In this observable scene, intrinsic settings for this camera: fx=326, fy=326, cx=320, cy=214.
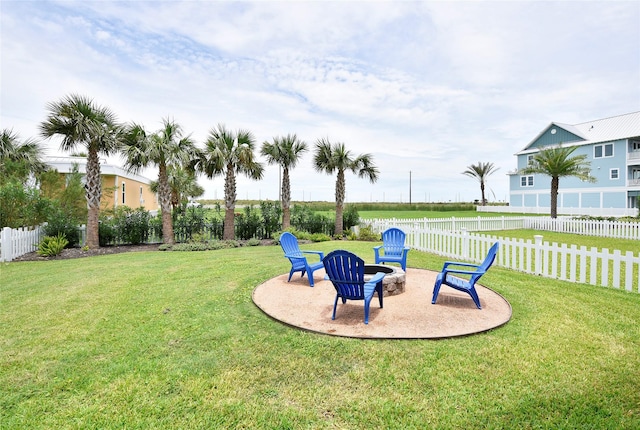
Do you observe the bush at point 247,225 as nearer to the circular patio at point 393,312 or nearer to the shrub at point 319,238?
the shrub at point 319,238

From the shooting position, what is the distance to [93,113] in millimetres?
12367

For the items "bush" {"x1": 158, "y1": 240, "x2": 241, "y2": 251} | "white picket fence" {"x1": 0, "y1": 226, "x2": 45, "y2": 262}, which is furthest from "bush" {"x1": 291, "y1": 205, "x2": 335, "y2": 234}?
"white picket fence" {"x1": 0, "y1": 226, "x2": 45, "y2": 262}

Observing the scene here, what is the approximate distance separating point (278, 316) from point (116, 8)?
9437 millimetres

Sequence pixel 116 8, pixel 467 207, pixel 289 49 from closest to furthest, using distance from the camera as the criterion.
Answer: pixel 116 8 < pixel 289 49 < pixel 467 207

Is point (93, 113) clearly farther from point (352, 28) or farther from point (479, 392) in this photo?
point (479, 392)

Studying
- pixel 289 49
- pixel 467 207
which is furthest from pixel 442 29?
pixel 467 207

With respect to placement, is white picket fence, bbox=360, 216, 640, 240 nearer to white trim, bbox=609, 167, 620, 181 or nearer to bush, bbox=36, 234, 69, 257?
bush, bbox=36, 234, 69, 257

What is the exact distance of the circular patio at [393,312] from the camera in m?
4.13

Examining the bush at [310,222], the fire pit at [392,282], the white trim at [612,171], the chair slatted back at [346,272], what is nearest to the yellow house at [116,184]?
the bush at [310,222]

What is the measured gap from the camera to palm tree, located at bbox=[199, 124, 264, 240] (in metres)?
14.3

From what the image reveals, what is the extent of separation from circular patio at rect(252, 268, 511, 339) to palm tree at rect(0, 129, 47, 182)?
1497cm

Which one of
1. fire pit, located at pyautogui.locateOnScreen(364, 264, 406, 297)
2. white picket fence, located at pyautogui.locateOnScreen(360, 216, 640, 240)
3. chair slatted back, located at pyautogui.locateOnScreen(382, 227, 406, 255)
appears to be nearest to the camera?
fire pit, located at pyautogui.locateOnScreen(364, 264, 406, 297)

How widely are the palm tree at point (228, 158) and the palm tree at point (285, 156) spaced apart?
100cm

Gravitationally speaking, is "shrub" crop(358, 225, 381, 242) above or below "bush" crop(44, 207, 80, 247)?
below
